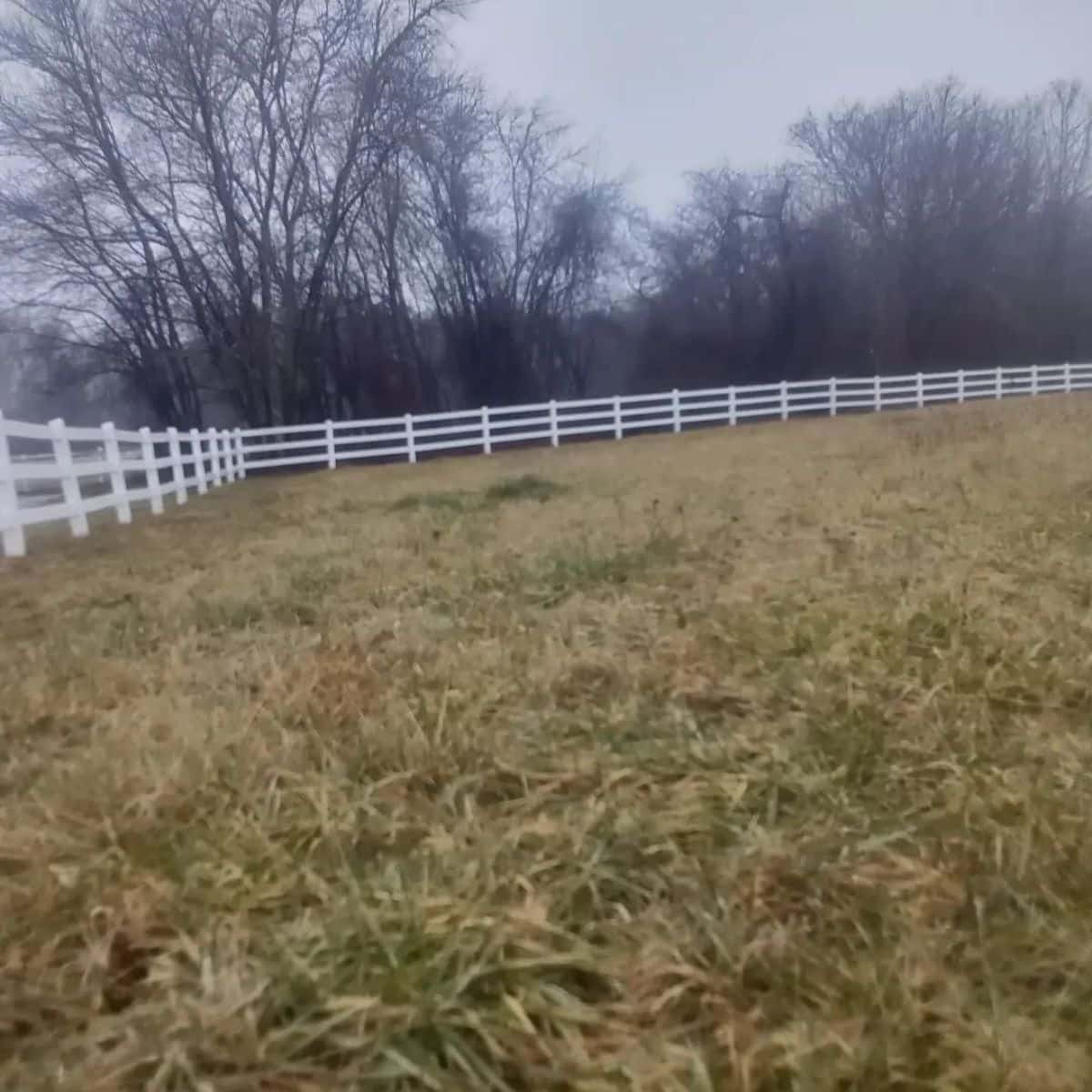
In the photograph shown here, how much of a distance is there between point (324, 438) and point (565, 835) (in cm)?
1961

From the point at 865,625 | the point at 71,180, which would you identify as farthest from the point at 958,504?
the point at 71,180

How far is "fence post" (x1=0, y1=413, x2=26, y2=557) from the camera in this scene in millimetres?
5941

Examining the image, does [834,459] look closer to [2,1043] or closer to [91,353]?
[2,1043]

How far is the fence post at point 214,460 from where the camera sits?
43.5ft

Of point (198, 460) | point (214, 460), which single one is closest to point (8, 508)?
point (198, 460)

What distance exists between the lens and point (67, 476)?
23.0 ft

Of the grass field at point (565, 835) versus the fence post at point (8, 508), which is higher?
the fence post at point (8, 508)

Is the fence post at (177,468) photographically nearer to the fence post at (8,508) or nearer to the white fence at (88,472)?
the white fence at (88,472)

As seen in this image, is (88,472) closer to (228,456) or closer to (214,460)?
(214,460)

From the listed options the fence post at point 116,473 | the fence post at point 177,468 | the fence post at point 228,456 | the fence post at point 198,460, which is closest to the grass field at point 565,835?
the fence post at point 116,473

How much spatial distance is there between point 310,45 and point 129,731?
20382 millimetres

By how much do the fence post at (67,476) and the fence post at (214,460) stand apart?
19.6ft

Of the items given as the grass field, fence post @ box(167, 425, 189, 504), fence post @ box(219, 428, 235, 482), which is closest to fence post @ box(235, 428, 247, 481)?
fence post @ box(219, 428, 235, 482)

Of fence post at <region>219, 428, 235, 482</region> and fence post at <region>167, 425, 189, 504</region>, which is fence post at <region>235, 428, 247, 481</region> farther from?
fence post at <region>167, 425, 189, 504</region>
